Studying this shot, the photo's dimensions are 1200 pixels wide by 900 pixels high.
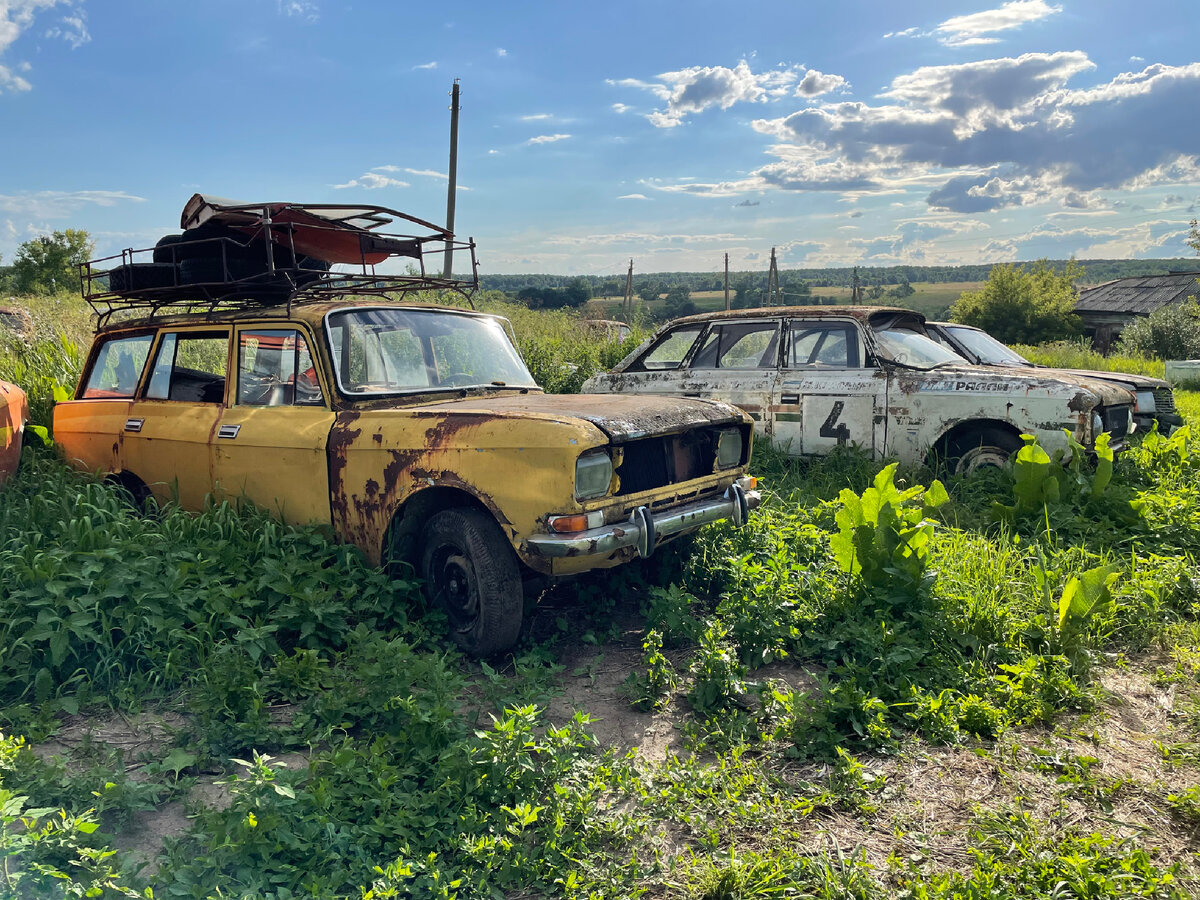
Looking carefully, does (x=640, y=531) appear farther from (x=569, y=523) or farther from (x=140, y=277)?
(x=140, y=277)

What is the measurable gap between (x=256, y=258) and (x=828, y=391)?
4.77m

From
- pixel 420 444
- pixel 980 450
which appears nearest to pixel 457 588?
pixel 420 444

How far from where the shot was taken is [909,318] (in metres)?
7.60

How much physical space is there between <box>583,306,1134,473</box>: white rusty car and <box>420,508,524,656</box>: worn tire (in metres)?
4.07

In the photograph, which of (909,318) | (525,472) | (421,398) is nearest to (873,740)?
(525,472)

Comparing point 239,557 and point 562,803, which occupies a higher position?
point 239,557

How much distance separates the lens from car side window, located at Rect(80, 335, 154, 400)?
213 inches

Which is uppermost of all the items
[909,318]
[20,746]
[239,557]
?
[909,318]

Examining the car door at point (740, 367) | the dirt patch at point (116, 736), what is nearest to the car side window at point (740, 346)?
the car door at point (740, 367)

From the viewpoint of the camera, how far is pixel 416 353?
472 centimetres

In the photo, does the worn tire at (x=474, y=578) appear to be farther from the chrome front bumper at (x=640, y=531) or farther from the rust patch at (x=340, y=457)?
the rust patch at (x=340, y=457)

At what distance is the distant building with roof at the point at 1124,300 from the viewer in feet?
130

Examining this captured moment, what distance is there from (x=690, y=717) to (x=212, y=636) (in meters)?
2.27

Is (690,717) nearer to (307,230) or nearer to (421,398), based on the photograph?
(421,398)
